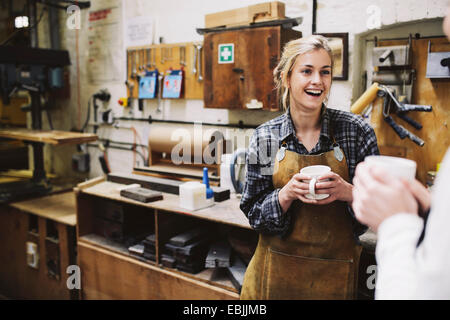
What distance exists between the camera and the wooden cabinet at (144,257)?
2420 mm

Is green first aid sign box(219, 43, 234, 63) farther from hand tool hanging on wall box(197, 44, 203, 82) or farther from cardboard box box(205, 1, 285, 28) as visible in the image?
hand tool hanging on wall box(197, 44, 203, 82)

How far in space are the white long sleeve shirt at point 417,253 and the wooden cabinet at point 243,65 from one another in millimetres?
1883

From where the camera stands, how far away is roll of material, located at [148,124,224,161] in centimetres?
286

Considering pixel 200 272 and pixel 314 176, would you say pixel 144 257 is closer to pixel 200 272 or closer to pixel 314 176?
pixel 200 272

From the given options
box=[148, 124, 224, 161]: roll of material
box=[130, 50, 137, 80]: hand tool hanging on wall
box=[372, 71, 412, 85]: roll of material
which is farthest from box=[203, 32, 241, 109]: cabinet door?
box=[130, 50, 137, 80]: hand tool hanging on wall

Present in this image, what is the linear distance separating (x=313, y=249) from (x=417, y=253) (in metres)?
1.02

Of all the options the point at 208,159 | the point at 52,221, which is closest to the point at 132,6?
the point at 208,159

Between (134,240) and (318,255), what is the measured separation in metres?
1.60

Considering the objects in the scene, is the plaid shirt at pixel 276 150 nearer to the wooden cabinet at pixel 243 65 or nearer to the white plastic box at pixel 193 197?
the white plastic box at pixel 193 197

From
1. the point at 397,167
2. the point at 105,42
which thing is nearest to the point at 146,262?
the point at 397,167

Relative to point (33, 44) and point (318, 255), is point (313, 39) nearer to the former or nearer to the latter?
point (318, 255)

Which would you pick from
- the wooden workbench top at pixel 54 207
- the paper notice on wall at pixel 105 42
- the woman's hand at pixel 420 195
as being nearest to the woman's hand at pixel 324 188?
the woman's hand at pixel 420 195

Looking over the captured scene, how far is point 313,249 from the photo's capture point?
1759 mm

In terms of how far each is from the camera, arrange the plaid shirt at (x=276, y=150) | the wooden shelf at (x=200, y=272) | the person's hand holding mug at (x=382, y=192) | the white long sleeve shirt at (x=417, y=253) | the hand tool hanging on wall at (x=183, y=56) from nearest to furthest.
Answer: the white long sleeve shirt at (x=417, y=253) < the person's hand holding mug at (x=382, y=192) < the plaid shirt at (x=276, y=150) < the wooden shelf at (x=200, y=272) < the hand tool hanging on wall at (x=183, y=56)
